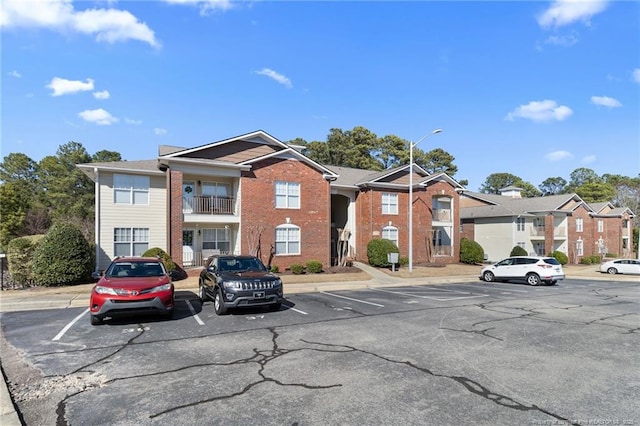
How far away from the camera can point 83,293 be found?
15625mm

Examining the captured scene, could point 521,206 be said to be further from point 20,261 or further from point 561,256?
point 20,261

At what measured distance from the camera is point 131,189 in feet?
71.8

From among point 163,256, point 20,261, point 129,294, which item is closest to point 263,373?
point 129,294

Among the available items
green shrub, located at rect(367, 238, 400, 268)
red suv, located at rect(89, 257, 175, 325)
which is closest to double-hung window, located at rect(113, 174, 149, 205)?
red suv, located at rect(89, 257, 175, 325)

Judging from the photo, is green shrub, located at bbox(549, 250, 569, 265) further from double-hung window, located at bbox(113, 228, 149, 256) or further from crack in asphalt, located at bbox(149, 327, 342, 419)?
crack in asphalt, located at bbox(149, 327, 342, 419)

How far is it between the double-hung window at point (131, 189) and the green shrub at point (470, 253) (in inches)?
986

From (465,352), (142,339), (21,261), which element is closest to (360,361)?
(465,352)

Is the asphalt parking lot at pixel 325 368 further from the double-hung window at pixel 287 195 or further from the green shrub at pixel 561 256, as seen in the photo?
the green shrub at pixel 561 256

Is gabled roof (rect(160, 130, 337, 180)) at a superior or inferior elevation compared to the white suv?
superior

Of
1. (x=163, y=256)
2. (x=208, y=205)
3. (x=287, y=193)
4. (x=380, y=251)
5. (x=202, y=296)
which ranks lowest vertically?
(x=202, y=296)

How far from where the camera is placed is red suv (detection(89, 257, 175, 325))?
9367mm

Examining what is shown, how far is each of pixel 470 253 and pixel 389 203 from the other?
351 inches

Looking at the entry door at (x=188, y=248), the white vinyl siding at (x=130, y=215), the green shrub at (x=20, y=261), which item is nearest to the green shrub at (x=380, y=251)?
the entry door at (x=188, y=248)

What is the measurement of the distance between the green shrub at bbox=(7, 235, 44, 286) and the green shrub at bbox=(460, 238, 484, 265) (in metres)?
29.7
